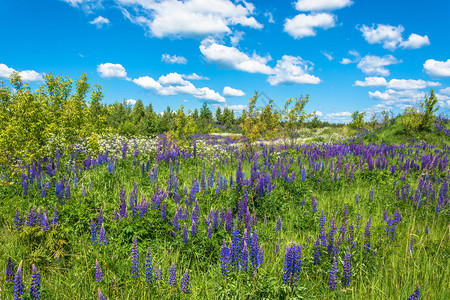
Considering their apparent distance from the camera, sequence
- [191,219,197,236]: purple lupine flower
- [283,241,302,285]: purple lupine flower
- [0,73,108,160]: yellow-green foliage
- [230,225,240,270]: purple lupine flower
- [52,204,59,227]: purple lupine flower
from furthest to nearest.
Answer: [0,73,108,160]: yellow-green foliage
[52,204,59,227]: purple lupine flower
[191,219,197,236]: purple lupine flower
[230,225,240,270]: purple lupine flower
[283,241,302,285]: purple lupine flower

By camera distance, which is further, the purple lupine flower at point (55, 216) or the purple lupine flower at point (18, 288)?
the purple lupine flower at point (55, 216)

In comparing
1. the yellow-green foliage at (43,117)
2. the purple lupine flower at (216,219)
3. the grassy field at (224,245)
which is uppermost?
the yellow-green foliage at (43,117)

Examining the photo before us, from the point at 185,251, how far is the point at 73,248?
1609mm

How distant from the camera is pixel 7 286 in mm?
2352

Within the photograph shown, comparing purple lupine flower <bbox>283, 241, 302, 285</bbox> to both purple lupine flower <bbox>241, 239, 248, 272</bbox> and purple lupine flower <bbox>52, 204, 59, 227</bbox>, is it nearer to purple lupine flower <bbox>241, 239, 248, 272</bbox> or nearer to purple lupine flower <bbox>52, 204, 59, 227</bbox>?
purple lupine flower <bbox>241, 239, 248, 272</bbox>

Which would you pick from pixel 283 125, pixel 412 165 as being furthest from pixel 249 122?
pixel 412 165

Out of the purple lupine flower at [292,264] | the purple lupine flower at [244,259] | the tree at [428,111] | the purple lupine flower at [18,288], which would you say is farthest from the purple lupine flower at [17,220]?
the tree at [428,111]

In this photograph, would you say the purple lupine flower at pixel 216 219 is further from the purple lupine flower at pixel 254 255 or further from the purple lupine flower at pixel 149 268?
the purple lupine flower at pixel 149 268

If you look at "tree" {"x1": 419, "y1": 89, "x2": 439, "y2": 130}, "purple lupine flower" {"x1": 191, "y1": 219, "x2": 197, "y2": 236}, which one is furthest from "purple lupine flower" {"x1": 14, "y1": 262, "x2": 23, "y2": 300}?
"tree" {"x1": 419, "y1": 89, "x2": 439, "y2": 130}

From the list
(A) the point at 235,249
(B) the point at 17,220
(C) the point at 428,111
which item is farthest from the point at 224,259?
(C) the point at 428,111

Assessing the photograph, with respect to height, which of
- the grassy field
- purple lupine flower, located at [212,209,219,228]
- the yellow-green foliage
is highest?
the yellow-green foliage

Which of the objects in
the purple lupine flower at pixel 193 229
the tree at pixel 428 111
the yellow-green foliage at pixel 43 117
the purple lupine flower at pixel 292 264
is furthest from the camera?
the tree at pixel 428 111

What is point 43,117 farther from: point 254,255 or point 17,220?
point 254,255

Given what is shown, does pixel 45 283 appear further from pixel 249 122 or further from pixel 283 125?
pixel 283 125
